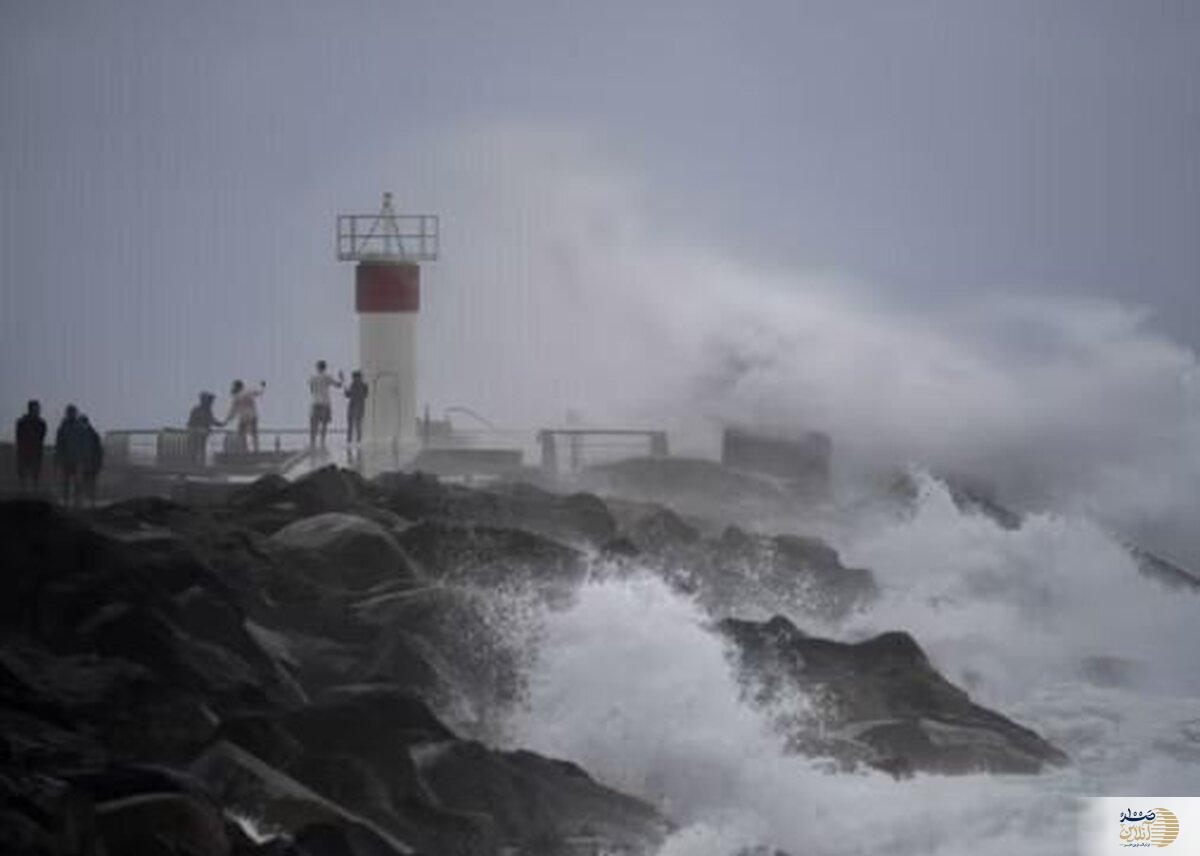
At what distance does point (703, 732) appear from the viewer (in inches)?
453

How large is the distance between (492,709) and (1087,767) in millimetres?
2746

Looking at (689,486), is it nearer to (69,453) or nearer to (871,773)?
(69,453)

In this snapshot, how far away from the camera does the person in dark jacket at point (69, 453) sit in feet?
46.1

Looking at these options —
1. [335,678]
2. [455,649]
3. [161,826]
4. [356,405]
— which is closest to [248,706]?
[335,678]

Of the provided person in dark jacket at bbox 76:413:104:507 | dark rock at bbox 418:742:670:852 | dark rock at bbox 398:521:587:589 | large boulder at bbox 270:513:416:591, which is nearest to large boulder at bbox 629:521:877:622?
dark rock at bbox 398:521:587:589

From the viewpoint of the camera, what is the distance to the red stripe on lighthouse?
1875cm

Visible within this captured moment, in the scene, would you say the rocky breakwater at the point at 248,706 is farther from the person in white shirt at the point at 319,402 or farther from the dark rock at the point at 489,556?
the person in white shirt at the point at 319,402

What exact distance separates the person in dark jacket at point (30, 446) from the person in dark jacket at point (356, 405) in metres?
3.16

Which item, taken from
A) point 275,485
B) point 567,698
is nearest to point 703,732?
point 567,698

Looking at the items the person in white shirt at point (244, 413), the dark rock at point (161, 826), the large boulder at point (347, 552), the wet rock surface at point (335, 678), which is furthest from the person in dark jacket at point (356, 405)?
the dark rock at point (161, 826)

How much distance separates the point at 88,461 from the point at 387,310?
485 centimetres

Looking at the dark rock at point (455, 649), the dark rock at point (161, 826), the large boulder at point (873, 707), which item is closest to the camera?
the dark rock at point (161, 826)

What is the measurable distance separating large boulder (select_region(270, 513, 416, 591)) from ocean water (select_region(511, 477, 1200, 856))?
74 cm

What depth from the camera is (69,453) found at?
46.2 feet
